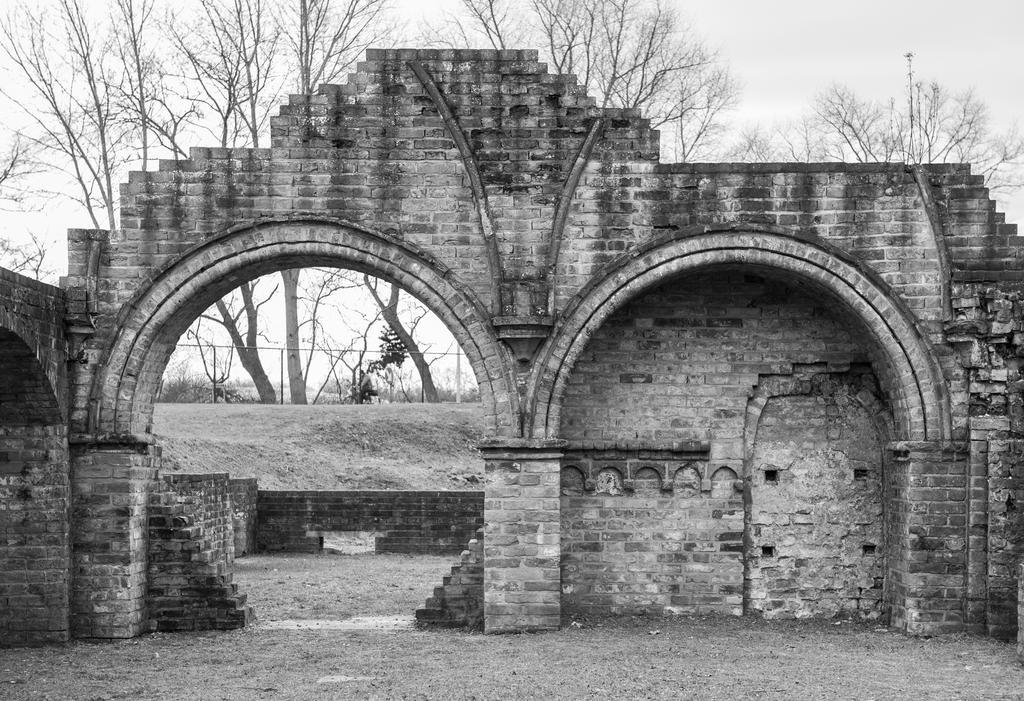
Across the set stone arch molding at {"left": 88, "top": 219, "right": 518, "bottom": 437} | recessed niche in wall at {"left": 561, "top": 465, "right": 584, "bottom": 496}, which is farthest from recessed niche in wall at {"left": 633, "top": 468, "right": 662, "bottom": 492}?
stone arch molding at {"left": 88, "top": 219, "right": 518, "bottom": 437}

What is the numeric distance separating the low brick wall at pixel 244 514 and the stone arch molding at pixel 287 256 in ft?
26.3

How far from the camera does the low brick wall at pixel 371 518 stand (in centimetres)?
2127

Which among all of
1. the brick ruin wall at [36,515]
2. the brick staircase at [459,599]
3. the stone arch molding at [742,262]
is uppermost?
the stone arch molding at [742,262]

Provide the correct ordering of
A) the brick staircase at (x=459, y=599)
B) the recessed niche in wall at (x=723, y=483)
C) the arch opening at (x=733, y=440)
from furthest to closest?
the recessed niche in wall at (x=723, y=483) → the arch opening at (x=733, y=440) → the brick staircase at (x=459, y=599)

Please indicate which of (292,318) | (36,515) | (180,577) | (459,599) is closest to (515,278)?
(459,599)

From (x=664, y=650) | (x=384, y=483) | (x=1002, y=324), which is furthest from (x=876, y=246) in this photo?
(x=384, y=483)

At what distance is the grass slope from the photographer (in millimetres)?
24891

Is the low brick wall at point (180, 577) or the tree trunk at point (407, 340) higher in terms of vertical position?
the tree trunk at point (407, 340)

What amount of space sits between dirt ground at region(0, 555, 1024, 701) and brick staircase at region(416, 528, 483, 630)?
0.32 metres

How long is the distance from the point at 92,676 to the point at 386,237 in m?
4.57

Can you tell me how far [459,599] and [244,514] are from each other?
29.1 feet

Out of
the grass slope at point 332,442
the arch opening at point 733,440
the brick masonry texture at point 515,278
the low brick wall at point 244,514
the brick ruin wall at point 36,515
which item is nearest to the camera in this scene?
the brick ruin wall at point 36,515

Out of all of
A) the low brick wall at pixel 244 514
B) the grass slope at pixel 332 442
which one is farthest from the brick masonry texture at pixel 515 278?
the grass slope at pixel 332 442

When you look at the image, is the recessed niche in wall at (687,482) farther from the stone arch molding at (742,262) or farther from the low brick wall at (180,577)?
the low brick wall at (180,577)
